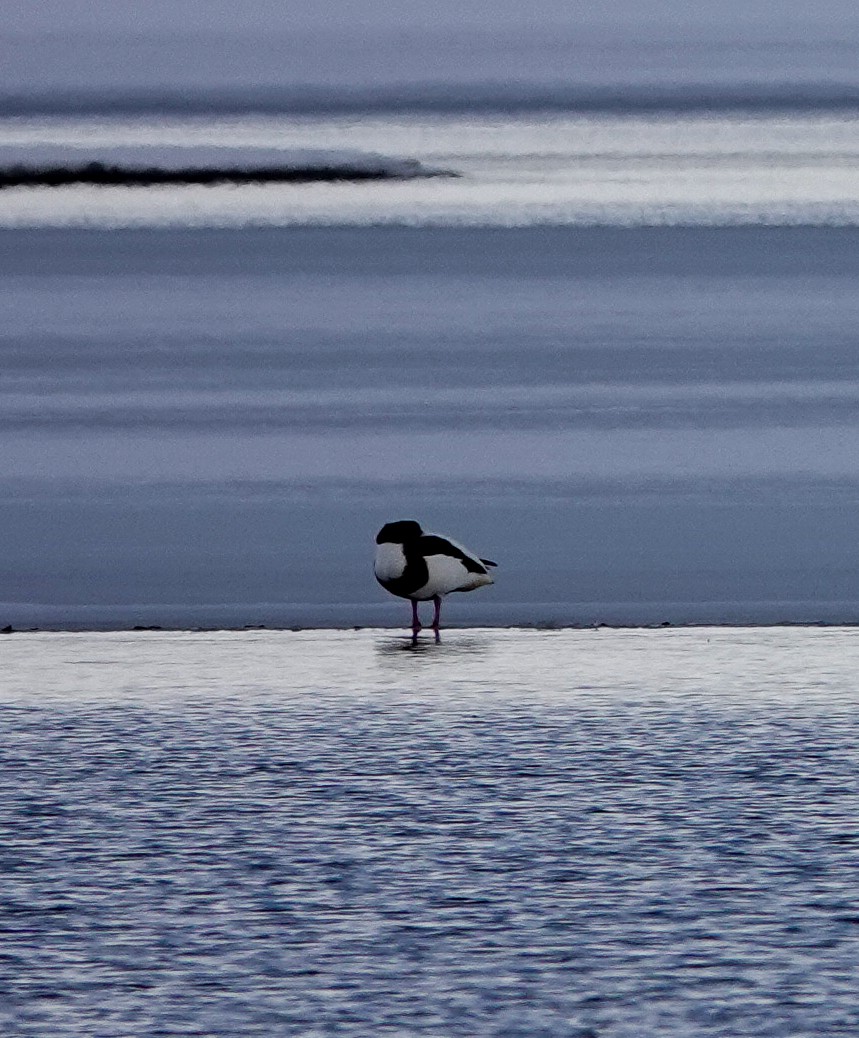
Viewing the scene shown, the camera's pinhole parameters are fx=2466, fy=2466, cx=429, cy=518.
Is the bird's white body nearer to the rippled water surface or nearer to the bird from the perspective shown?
the bird

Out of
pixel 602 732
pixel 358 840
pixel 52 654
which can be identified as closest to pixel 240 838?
pixel 358 840

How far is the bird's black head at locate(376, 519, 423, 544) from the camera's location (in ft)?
81.5

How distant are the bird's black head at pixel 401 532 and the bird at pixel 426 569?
0.09 m

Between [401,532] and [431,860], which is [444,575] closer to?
[401,532]

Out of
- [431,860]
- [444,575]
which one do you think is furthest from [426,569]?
[431,860]

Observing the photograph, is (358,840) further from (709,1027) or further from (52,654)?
(52,654)

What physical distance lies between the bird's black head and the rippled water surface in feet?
20.1

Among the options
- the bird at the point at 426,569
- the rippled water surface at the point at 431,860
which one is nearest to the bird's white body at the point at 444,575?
the bird at the point at 426,569

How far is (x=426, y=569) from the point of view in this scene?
Result: 24172 millimetres

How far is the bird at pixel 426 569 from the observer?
24219mm

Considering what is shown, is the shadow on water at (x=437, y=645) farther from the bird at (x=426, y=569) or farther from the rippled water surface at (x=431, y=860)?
the rippled water surface at (x=431, y=860)

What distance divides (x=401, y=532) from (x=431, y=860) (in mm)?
14877

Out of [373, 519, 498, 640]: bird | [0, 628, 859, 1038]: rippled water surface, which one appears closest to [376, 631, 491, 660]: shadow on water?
[373, 519, 498, 640]: bird

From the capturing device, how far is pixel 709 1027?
721 centimetres
